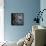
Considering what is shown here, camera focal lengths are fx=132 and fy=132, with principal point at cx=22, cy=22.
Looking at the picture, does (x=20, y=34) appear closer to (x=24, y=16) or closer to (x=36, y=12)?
(x=24, y=16)

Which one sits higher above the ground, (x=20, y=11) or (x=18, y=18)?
(x=20, y=11)

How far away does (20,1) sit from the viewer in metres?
5.81

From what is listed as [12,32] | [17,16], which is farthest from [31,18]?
[12,32]

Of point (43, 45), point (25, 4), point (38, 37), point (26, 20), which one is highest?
point (25, 4)

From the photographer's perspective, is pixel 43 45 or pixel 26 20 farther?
pixel 26 20

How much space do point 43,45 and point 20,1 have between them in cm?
352

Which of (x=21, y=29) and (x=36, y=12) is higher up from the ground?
(x=36, y=12)

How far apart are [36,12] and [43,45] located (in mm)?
3334

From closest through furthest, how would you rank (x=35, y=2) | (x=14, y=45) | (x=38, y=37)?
1. (x=38, y=37)
2. (x=14, y=45)
3. (x=35, y=2)

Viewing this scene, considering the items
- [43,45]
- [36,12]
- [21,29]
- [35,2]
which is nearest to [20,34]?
[21,29]

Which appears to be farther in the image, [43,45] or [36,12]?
[36,12]

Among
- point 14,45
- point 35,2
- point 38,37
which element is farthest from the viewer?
point 35,2

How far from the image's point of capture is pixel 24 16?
5.85 meters

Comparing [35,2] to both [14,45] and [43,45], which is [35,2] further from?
[43,45]
